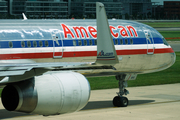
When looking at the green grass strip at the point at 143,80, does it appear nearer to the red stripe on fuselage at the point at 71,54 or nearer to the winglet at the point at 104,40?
the red stripe on fuselage at the point at 71,54

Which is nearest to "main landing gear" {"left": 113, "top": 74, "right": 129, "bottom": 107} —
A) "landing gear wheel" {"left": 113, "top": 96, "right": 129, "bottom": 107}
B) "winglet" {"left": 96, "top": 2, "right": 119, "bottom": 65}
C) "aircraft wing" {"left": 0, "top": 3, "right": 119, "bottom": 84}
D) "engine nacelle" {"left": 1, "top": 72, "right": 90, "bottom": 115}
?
"landing gear wheel" {"left": 113, "top": 96, "right": 129, "bottom": 107}

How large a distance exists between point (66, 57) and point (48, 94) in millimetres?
9147

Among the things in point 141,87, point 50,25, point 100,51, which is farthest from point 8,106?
point 141,87

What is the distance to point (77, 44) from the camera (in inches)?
739

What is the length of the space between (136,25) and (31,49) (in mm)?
6706

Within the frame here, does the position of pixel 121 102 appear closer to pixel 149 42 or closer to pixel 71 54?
pixel 149 42

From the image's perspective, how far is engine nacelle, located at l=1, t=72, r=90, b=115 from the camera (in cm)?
916

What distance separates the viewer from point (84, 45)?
1905 cm

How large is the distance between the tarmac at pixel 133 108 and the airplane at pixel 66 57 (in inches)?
51.5

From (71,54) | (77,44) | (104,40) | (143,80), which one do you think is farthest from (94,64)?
(143,80)

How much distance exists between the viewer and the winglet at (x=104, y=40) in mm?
8414

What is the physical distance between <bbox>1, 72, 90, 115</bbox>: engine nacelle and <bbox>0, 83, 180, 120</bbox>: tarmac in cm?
899

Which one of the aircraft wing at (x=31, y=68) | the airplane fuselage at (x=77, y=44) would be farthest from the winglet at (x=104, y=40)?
the airplane fuselage at (x=77, y=44)

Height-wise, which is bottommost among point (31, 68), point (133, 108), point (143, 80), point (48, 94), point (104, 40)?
point (143, 80)
